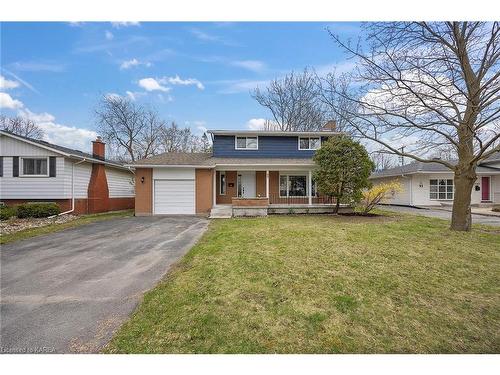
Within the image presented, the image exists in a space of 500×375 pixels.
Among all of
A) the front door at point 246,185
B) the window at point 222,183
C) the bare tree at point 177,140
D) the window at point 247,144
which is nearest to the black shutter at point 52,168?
the window at point 222,183

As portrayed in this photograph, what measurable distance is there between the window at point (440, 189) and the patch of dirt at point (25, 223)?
2435 cm

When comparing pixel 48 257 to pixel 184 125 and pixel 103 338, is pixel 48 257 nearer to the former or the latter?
pixel 103 338

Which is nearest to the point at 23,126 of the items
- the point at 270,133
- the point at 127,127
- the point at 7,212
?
the point at 127,127

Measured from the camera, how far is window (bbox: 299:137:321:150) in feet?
55.4

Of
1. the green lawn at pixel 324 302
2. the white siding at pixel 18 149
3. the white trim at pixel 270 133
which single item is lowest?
the green lawn at pixel 324 302

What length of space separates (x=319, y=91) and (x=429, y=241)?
5630 mm

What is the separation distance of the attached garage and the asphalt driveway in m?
5.64

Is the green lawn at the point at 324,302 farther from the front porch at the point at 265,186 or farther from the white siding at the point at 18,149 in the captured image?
the white siding at the point at 18,149

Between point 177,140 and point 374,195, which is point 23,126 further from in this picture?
point 374,195

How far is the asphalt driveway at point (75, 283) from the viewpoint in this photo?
9.69 feet

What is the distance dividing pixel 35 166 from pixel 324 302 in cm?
1619

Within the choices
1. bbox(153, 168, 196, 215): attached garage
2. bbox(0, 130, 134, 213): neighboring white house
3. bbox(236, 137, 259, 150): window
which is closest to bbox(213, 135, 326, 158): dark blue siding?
bbox(236, 137, 259, 150): window

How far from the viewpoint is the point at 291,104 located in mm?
26484

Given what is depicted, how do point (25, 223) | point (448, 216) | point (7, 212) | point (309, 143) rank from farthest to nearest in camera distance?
point (309, 143) < point (448, 216) < point (7, 212) < point (25, 223)
